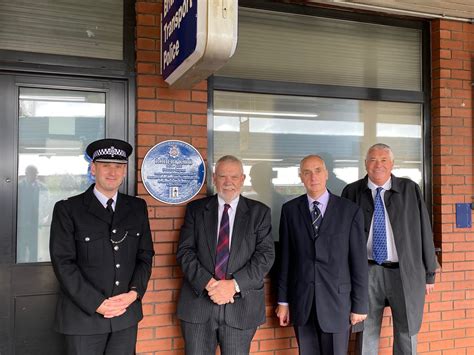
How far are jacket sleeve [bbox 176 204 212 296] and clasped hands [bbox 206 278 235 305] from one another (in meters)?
0.04

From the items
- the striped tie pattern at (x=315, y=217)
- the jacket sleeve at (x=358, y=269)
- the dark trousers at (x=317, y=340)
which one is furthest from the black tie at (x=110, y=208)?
the jacket sleeve at (x=358, y=269)

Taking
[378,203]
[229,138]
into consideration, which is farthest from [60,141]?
[378,203]

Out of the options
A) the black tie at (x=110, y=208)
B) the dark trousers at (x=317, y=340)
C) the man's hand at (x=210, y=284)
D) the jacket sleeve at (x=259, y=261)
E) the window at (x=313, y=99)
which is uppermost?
the window at (x=313, y=99)

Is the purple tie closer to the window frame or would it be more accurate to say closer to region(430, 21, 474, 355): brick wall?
the window frame

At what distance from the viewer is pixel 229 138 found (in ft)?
11.5

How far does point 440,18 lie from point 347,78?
0.98m

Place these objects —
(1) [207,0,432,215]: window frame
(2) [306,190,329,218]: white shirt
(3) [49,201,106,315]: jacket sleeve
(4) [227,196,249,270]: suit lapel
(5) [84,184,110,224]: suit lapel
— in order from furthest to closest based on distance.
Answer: (1) [207,0,432,215]: window frame
(2) [306,190,329,218]: white shirt
(4) [227,196,249,270]: suit lapel
(5) [84,184,110,224]: suit lapel
(3) [49,201,106,315]: jacket sleeve

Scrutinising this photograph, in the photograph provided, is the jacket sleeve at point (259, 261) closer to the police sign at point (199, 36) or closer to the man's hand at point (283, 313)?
the man's hand at point (283, 313)

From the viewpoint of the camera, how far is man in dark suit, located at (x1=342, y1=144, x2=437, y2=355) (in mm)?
3176

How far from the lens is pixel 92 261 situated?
2.53 meters

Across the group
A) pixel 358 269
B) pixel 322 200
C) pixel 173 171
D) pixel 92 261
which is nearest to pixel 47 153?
pixel 173 171

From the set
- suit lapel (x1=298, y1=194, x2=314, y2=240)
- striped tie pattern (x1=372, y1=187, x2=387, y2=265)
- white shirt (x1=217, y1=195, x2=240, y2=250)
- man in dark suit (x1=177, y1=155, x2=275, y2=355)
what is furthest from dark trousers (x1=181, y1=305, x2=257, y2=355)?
striped tie pattern (x1=372, y1=187, x2=387, y2=265)

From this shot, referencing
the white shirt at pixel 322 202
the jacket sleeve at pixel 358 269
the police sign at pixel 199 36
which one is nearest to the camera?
the police sign at pixel 199 36

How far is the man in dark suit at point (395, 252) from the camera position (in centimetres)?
318
